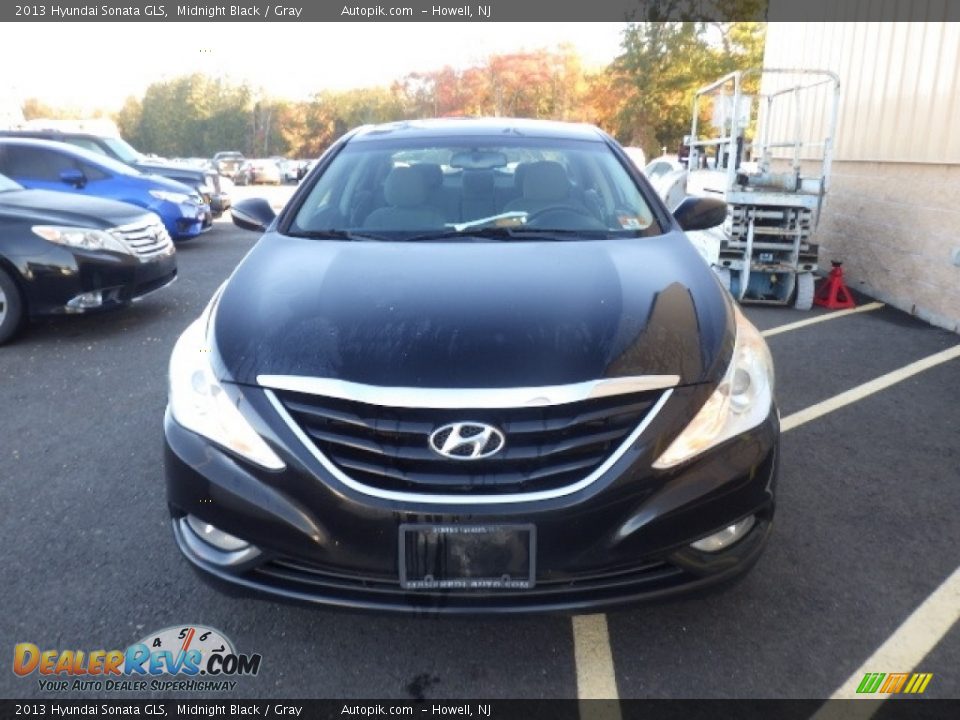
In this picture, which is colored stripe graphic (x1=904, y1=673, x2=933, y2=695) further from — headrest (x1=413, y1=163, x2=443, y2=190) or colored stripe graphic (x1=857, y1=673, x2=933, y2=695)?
headrest (x1=413, y1=163, x2=443, y2=190)

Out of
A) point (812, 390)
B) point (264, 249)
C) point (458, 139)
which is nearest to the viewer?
point (264, 249)

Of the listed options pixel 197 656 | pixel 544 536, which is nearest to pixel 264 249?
pixel 197 656

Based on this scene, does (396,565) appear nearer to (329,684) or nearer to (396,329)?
(329,684)

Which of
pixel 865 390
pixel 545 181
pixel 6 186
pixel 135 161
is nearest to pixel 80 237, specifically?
pixel 6 186

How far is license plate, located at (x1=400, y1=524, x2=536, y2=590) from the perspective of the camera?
6.19 feet

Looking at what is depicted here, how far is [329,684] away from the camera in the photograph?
217 centimetres

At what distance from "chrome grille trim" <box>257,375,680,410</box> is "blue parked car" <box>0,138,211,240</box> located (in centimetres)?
880

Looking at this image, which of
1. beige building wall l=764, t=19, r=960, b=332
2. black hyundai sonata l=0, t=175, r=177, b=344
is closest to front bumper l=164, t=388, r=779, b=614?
black hyundai sonata l=0, t=175, r=177, b=344

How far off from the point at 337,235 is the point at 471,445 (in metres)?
1.47

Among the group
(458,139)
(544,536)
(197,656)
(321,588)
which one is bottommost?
(197,656)

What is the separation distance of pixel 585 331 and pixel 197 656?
151 cm

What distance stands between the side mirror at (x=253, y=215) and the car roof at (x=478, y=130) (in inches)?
23.1

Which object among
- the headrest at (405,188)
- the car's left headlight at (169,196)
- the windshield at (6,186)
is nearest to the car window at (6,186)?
the windshield at (6,186)

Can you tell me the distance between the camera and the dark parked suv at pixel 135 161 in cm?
1209
